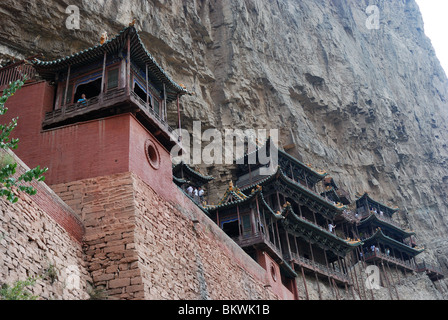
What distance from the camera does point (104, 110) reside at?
567 inches

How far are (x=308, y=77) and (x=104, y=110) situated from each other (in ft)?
103

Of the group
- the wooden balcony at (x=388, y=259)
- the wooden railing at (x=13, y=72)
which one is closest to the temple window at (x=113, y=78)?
the wooden railing at (x=13, y=72)

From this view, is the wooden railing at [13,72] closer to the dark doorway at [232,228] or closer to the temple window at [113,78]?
the temple window at [113,78]

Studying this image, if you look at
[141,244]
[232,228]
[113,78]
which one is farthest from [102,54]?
[232,228]

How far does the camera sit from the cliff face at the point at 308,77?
2658 centimetres

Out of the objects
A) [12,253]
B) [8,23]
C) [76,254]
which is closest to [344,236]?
[8,23]

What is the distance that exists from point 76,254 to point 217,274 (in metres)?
5.83

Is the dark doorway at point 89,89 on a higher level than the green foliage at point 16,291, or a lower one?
higher

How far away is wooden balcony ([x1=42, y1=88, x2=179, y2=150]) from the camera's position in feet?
46.6

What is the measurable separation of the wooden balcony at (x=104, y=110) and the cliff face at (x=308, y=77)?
35.0 ft

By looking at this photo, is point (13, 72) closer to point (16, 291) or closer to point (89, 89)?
point (89, 89)

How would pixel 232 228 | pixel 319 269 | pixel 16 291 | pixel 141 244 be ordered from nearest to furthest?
pixel 16 291 < pixel 141 244 < pixel 232 228 < pixel 319 269

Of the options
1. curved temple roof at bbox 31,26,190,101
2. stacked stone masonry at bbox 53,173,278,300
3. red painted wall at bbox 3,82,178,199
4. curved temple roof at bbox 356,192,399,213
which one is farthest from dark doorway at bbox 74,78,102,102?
curved temple roof at bbox 356,192,399,213
